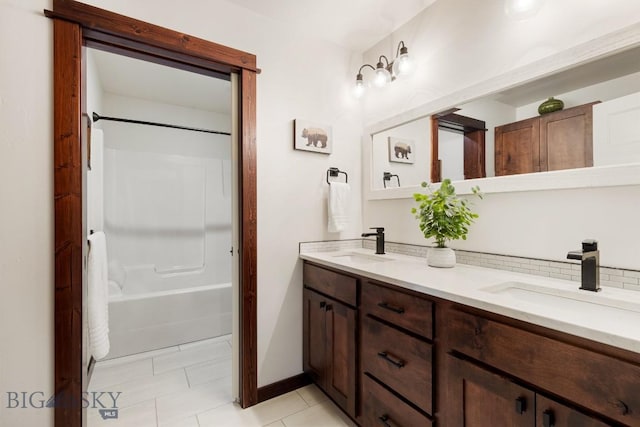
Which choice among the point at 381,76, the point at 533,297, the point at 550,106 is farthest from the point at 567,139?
the point at 381,76

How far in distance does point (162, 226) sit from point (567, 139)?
3276 mm

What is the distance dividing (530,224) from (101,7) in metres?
2.30

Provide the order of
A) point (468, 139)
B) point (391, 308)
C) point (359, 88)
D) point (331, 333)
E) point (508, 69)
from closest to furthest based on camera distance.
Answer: point (391, 308) < point (508, 69) < point (468, 139) < point (331, 333) < point (359, 88)

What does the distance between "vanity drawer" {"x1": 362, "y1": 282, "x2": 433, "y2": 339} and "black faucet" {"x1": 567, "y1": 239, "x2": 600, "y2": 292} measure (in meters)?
0.56

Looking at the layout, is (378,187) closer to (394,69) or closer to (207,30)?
(394,69)

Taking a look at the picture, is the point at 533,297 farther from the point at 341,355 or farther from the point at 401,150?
the point at 401,150

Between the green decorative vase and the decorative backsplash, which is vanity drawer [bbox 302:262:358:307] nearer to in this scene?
the decorative backsplash

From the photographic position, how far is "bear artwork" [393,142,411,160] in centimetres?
195

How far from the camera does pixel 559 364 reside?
76cm

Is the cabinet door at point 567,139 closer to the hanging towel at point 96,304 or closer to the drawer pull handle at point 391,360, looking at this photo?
the drawer pull handle at point 391,360

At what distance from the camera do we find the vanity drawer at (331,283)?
151 centimetres

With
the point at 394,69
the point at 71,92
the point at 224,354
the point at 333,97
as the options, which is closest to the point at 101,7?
the point at 71,92

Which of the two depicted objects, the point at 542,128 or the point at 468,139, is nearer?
the point at 542,128

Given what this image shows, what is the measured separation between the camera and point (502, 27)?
1438 mm
